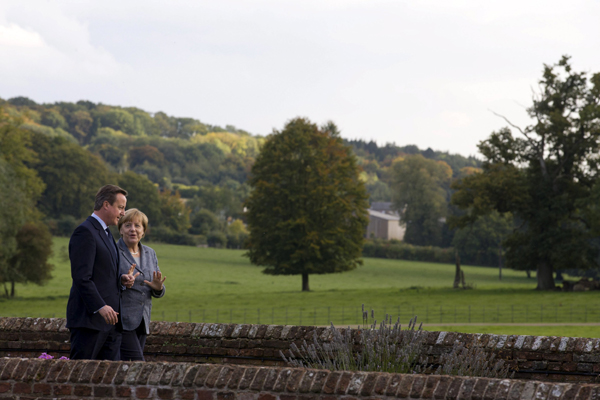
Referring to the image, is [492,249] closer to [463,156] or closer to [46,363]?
[46,363]

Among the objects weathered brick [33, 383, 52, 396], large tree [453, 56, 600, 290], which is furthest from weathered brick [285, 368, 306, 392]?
large tree [453, 56, 600, 290]

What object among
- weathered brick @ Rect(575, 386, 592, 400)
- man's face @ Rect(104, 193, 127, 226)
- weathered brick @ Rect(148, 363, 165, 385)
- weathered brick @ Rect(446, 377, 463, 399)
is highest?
man's face @ Rect(104, 193, 127, 226)

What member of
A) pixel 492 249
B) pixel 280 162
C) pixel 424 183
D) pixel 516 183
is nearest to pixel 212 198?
pixel 424 183

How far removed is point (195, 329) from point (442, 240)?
278ft

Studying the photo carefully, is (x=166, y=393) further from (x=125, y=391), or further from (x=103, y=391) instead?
(x=103, y=391)

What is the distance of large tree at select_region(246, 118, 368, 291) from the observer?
43750 millimetres

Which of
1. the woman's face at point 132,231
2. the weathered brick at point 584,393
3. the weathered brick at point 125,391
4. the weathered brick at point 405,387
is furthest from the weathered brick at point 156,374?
the weathered brick at point 584,393

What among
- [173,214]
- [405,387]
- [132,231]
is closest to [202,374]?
[405,387]

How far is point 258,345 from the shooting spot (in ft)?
24.1

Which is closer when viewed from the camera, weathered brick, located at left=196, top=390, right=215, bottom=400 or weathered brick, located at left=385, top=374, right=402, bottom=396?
weathered brick, located at left=385, top=374, right=402, bottom=396

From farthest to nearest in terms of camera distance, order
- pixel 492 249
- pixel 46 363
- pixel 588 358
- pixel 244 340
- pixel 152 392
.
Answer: pixel 492 249, pixel 244 340, pixel 588 358, pixel 46 363, pixel 152 392

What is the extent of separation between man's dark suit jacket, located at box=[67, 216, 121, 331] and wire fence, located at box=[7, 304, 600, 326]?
24094 mm

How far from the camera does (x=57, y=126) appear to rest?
167 meters

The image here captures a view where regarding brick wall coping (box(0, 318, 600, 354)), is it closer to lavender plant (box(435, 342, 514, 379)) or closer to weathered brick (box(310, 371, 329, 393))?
lavender plant (box(435, 342, 514, 379))
